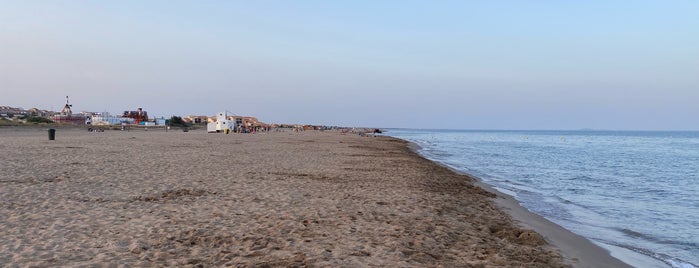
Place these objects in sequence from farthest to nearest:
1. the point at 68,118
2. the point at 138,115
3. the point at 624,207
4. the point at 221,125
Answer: the point at 138,115 < the point at 68,118 < the point at 221,125 < the point at 624,207

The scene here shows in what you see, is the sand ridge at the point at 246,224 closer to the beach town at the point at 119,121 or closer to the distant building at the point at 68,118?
the beach town at the point at 119,121

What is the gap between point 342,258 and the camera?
19.4 feet

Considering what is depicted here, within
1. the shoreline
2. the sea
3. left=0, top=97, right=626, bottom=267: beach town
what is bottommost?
the sea

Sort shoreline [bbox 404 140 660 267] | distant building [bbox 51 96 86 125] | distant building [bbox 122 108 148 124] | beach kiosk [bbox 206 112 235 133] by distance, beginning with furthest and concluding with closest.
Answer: distant building [bbox 122 108 148 124]
distant building [bbox 51 96 86 125]
beach kiosk [bbox 206 112 235 133]
shoreline [bbox 404 140 660 267]

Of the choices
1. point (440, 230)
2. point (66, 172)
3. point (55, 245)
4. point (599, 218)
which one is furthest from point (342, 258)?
point (66, 172)

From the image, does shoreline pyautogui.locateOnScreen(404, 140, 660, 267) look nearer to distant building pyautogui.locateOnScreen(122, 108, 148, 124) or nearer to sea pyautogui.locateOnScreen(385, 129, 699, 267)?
sea pyautogui.locateOnScreen(385, 129, 699, 267)

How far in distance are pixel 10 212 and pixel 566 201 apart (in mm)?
14078

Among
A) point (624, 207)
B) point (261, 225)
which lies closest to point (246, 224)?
point (261, 225)

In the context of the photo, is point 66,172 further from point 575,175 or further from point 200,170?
point 575,175

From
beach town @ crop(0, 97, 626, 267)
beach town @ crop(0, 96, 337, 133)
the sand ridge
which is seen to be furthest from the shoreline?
beach town @ crop(0, 96, 337, 133)

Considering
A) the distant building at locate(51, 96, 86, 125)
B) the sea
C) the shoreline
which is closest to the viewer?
the shoreline

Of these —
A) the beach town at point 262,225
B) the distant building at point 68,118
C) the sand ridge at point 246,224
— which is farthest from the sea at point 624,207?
the distant building at point 68,118

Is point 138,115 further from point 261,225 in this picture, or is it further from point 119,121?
point 261,225

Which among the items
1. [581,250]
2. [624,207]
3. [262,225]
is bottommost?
[624,207]
